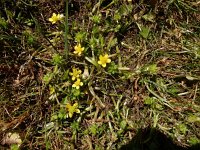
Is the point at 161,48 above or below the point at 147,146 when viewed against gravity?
above

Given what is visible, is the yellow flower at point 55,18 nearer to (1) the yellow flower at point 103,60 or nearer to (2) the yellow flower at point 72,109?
(1) the yellow flower at point 103,60

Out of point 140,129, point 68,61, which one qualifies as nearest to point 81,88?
point 68,61

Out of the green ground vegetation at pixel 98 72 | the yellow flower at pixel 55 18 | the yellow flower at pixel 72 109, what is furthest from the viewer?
the yellow flower at pixel 55 18

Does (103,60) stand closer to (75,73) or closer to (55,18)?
(75,73)

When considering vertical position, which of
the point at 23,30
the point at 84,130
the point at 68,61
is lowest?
the point at 84,130

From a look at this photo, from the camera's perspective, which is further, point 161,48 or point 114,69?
point 161,48

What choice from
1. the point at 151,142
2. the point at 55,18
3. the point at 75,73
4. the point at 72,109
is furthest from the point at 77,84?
the point at 151,142

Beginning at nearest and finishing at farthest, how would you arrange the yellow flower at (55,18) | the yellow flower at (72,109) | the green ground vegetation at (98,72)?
the yellow flower at (72,109), the green ground vegetation at (98,72), the yellow flower at (55,18)

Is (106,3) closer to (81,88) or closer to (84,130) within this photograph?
(81,88)

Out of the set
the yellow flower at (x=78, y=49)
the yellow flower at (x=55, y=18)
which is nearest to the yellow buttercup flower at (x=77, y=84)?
the yellow flower at (x=78, y=49)
